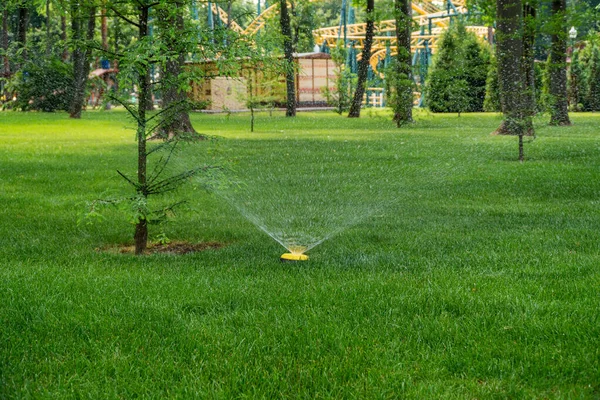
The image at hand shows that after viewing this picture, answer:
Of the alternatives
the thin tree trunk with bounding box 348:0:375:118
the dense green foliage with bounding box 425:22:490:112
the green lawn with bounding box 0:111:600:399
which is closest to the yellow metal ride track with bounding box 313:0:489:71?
the dense green foliage with bounding box 425:22:490:112

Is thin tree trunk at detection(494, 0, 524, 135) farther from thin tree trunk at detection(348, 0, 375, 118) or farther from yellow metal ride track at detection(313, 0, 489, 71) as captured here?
yellow metal ride track at detection(313, 0, 489, 71)

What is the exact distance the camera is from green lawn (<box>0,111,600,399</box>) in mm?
3184

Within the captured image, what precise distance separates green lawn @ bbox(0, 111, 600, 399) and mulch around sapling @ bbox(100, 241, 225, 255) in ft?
0.55

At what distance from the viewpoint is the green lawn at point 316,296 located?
10.4ft

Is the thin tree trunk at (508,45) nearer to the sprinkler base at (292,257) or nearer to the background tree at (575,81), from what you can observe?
the sprinkler base at (292,257)

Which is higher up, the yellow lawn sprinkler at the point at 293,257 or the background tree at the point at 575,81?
the background tree at the point at 575,81

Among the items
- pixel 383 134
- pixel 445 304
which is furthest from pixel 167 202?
pixel 383 134

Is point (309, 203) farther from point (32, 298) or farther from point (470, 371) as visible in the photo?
point (470, 371)

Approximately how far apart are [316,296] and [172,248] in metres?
2.06

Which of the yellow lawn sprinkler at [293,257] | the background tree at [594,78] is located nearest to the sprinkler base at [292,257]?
the yellow lawn sprinkler at [293,257]

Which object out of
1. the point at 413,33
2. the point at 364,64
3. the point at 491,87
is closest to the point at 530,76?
the point at 364,64

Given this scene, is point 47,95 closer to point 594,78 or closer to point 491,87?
point 491,87

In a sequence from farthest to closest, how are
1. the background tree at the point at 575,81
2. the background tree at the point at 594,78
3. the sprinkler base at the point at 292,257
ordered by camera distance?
the background tree at the point at 575,81, the background tree at the point at 594,78, the sprinkler base at the point at 292,257

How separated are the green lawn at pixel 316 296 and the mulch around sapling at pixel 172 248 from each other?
0.17 meters
